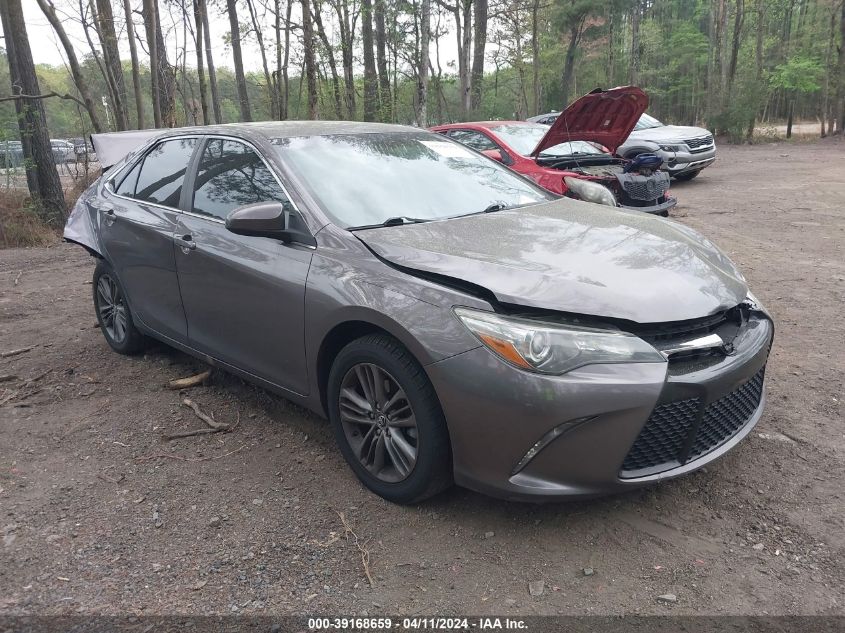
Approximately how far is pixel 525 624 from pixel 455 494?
0.79m

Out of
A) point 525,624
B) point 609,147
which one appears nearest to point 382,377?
point 525,624

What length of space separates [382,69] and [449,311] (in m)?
A: 22.3

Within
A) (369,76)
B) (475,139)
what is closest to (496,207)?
(475,139)

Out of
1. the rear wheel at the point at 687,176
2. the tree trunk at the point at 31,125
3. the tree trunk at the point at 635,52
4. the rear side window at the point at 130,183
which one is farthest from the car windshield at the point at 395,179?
the tree trunk at the point at 635,52

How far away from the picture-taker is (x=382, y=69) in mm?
22828

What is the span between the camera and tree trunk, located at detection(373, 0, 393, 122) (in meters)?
20.8

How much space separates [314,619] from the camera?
222cm

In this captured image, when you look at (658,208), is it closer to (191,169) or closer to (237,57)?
(191,169)

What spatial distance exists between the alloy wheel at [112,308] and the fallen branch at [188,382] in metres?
0.75

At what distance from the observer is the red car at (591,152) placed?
7410mm

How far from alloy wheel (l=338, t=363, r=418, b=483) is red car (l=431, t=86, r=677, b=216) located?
447 centimetres

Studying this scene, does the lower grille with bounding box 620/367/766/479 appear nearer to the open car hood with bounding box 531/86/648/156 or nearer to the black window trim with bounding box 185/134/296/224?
the black window trim with bounding box 185/134/296/224

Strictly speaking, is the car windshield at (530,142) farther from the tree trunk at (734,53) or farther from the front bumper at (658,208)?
the tree trunk at (734,53)

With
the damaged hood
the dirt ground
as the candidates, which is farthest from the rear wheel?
the damaged hood
